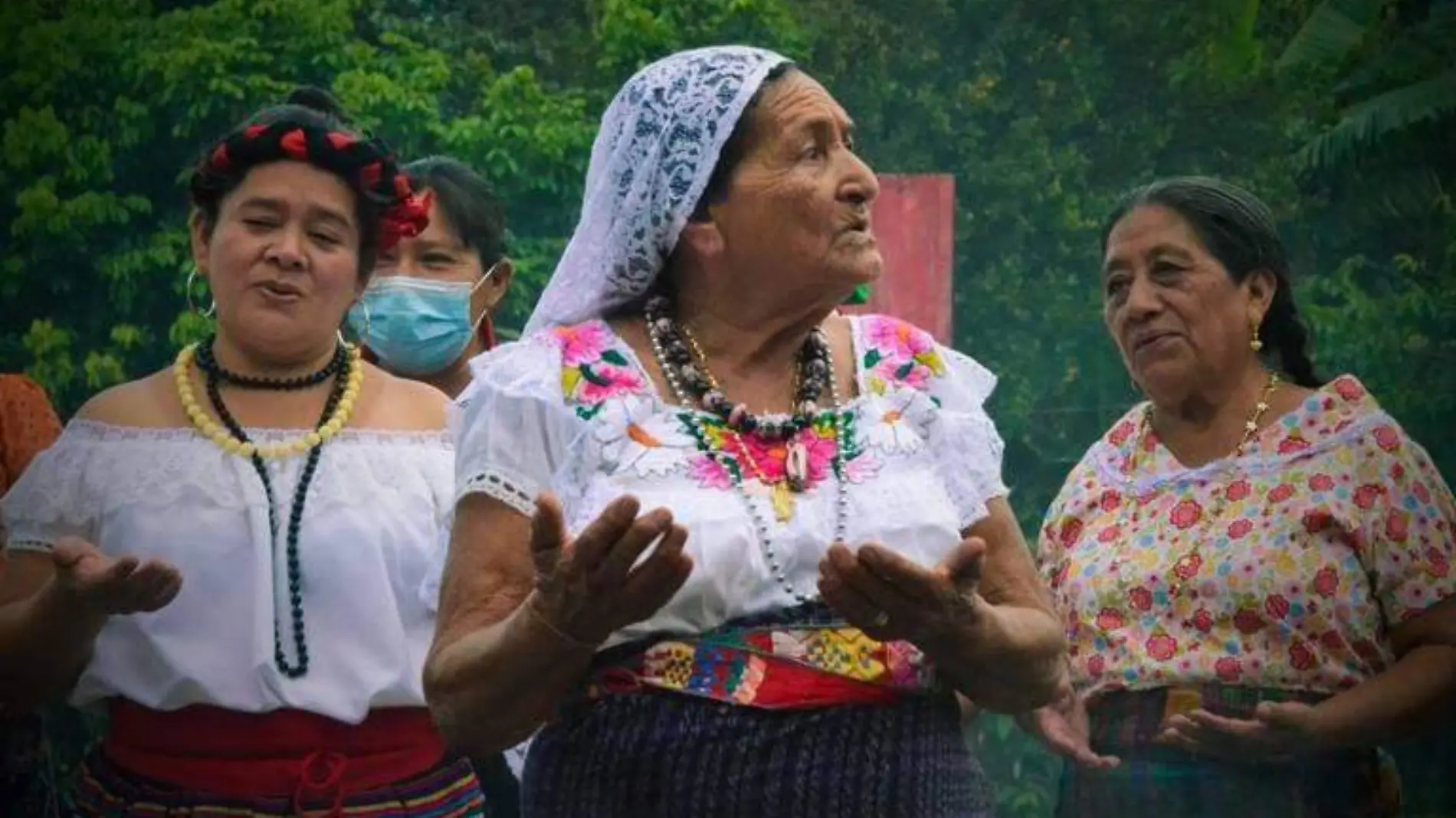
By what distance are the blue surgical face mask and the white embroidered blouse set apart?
1507mm

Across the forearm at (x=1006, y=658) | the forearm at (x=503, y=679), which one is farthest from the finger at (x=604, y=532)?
the forearm at (x=1006, y=658)

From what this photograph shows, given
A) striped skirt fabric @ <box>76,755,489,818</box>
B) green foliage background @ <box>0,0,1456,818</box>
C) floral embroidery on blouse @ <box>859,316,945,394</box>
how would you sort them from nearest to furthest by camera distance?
floral embroidery on blouse @ <box>859,316,945,394</box> → striped skirt fabric @ <box>76,755,489,818</box> → green foliage background @ <box>0,0,1456,818</box>

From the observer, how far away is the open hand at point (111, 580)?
232 cm

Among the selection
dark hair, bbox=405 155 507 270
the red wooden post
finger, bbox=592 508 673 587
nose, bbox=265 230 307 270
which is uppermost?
the red wooden post

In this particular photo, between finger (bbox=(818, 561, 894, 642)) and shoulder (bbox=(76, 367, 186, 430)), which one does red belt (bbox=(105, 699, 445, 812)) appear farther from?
finger (bbox=(818, 561, 894, 642))

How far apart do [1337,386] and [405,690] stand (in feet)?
5.15

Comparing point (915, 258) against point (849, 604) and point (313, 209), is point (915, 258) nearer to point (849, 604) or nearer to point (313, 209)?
point (313, 209)

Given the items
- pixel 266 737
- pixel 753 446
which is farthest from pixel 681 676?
pixel 266 737

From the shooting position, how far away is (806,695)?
2.07m

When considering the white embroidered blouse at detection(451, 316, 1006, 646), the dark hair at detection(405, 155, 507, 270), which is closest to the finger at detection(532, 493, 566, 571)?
the white embroidered blouse at detection(451, 316, 1006, 646)

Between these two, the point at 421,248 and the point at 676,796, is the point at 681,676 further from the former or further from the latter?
the point at 421,248

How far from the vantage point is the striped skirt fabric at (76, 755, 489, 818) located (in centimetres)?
259

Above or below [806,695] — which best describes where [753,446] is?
above

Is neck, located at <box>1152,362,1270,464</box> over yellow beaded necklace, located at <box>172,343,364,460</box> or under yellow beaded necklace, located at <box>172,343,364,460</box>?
over
